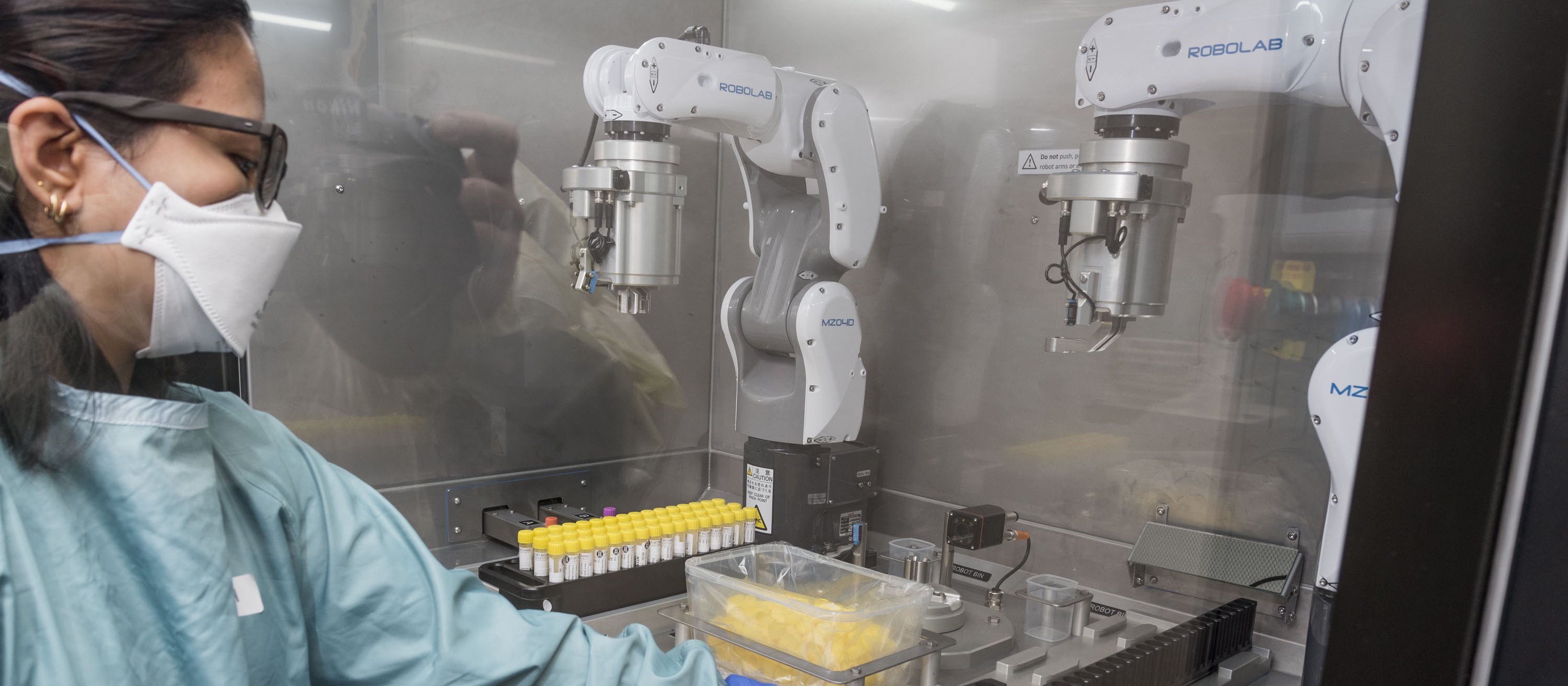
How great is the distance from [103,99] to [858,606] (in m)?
1.10

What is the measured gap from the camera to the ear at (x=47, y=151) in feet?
2.32

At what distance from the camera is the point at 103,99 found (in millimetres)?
727

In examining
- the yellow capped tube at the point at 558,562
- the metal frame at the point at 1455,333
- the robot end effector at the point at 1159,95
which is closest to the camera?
the metal frame at the point at 1455,333

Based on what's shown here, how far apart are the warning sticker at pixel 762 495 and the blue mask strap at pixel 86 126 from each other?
1359 millimetres

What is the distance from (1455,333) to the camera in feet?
1.49

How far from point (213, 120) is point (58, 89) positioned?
0.34ft

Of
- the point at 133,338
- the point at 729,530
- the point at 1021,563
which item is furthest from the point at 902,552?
the point at 133,338

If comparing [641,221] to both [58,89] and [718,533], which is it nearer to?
[718,533]

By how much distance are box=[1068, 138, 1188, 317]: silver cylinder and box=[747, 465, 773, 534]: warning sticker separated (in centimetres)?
81

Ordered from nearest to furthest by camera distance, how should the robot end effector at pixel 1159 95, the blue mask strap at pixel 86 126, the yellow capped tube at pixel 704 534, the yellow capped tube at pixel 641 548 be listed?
the blue mask strap at pixel 86 126, the robot end effector at pixel 1159 95, the yellow capped tube at pixel 641 548, the yellow capped tube at pixel 704 534

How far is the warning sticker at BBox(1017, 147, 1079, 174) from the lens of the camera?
1.97 metres

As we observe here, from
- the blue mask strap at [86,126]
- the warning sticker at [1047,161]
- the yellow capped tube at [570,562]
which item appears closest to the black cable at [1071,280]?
the warning sticker at [1047,161]

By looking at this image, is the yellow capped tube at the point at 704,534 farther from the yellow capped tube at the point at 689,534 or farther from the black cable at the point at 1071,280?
the black cable at the point at 1071,280

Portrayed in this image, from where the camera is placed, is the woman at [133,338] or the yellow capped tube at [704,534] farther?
the yellow capped tube at [704,534]
